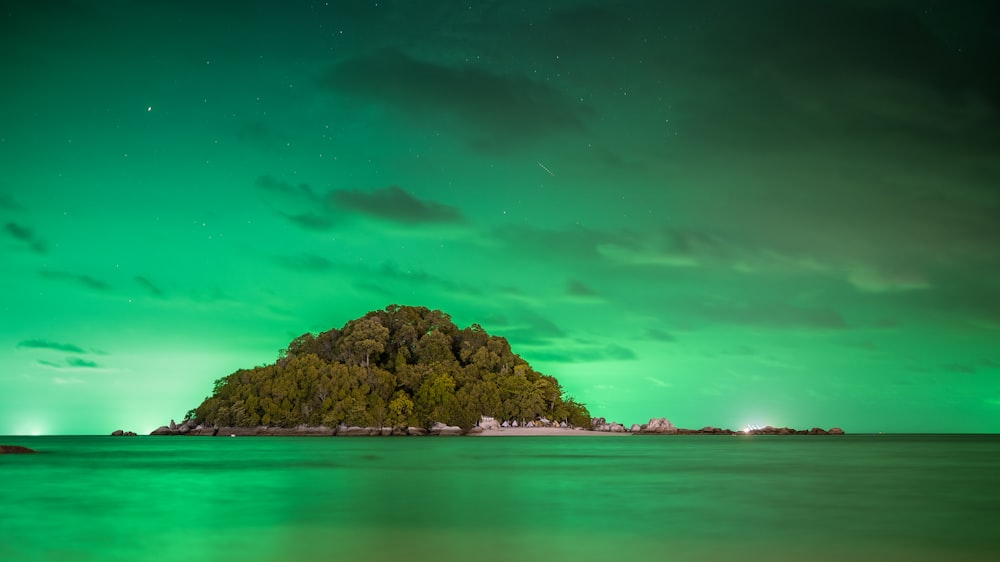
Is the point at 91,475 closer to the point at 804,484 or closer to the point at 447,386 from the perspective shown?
the point at 804,484

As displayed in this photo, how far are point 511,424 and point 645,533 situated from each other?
100614 millimetres

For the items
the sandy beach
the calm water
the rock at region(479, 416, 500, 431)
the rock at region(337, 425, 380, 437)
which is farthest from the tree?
the calm water

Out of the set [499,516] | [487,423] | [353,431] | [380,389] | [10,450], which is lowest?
[499,516]

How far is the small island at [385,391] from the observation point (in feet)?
366

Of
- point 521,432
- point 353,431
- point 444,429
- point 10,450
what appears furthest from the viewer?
point 444,429

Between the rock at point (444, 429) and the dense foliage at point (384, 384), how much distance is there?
39.5 inches

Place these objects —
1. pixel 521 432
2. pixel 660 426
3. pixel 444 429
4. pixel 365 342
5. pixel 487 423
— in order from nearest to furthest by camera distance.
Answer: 1. pixel 521 432
2. pixel 444 429
3. pixel 487 423
4. pixel 365 342
5. pixel 660 426

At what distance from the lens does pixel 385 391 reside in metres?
114

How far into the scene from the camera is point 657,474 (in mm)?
32688

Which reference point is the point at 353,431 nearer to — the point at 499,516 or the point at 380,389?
the point at 380,389

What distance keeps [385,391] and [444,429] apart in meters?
10.8

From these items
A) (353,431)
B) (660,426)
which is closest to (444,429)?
Answer: (353,431)

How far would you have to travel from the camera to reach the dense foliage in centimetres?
11156

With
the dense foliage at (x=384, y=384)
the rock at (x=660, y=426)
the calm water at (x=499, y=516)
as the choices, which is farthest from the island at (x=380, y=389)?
the calm water at (x=499, y=516)
